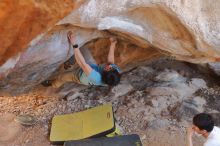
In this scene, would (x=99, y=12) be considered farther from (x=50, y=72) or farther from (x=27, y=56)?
(x=50, y=72)

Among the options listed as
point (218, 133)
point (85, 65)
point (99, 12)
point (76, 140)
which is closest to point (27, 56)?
point (85, 65)

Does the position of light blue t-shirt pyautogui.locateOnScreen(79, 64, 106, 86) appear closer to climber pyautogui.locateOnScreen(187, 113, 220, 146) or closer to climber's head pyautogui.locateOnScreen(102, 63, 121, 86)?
climber's head pyautogui.locateOnScreen(102, 63, 121, 86)

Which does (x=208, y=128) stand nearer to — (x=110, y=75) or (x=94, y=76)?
(x=110, y=75)

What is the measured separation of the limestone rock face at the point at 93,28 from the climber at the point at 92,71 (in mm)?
81

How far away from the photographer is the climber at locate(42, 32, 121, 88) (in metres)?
2.93

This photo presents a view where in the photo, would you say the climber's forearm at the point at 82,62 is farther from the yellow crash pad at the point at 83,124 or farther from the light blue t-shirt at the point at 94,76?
the yellow crash pad at the point at 83,124

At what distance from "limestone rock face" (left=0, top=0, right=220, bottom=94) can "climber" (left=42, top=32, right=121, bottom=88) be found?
0.27 ft

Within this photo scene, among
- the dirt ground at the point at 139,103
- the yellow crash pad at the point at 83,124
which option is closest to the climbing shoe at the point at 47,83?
the dirt ground at the point at 139,103

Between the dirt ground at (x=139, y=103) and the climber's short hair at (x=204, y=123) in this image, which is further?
the dirt ground at (x=139, y=103)

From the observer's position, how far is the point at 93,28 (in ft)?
9.16

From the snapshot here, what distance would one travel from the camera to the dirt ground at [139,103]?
354 centimetres

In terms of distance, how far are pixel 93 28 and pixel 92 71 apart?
378 millimetres

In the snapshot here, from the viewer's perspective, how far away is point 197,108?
151 inches

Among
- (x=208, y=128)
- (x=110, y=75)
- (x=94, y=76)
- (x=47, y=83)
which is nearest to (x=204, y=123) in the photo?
(x=208, y=128)
